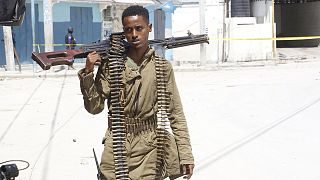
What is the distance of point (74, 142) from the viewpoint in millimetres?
7234

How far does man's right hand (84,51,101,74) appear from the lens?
2.61m

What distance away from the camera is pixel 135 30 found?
9.05ft

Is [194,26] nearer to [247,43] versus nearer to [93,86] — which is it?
[247,43]

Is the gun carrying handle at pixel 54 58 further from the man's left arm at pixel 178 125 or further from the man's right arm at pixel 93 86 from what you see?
the man's left arm at pixel 178 125

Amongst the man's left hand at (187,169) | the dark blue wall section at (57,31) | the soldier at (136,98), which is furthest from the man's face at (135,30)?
the dark blue wall section at (57,31)

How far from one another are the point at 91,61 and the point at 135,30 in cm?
33

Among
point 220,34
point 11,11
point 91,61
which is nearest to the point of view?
point 91,61

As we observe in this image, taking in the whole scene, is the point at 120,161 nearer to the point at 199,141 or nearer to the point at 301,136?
the point at 199,141

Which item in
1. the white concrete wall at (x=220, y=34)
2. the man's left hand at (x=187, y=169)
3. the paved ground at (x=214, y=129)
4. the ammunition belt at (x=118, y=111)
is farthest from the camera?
the white concrete wall at (x=220, y=34)

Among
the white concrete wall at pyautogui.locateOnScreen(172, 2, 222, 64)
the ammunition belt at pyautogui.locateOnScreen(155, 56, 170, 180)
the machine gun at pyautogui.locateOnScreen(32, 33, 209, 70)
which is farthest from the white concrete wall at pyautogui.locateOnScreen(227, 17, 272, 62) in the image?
the machine gun at pyautogui.locateOnScreen(32, 33, 209, 70)

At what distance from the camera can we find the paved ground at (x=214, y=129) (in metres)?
5.83

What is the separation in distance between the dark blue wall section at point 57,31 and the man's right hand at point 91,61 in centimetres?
1852

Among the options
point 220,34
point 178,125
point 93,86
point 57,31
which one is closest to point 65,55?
point 93,86

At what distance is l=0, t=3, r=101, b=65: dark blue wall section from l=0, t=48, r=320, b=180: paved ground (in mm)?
7203
